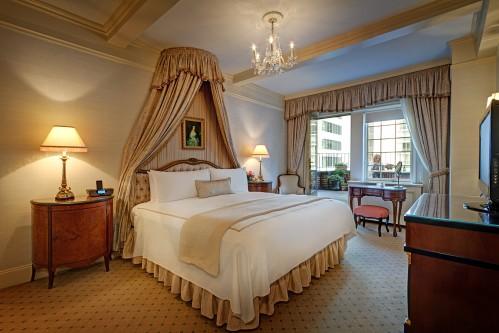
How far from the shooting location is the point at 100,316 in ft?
6.71

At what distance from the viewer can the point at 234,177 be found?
4176mm

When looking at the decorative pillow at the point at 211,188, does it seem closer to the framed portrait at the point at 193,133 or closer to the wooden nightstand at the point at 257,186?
the framed portrait at the point at 193,133

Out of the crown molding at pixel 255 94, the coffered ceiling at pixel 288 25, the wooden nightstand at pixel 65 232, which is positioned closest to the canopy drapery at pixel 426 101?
the coffered ceiling at pixel 288 25

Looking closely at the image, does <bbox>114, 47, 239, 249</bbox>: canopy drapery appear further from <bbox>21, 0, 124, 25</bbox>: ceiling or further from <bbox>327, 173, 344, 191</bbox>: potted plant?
<bbox>327, 173, 344, 191</bbox>: potted plant

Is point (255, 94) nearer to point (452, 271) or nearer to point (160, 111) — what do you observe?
point (160, 111)

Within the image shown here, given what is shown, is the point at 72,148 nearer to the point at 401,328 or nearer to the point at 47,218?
the point at 47,218

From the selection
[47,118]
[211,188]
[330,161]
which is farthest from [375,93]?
[47,118]

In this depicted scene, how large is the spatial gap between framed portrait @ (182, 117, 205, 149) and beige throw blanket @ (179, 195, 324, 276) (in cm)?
195

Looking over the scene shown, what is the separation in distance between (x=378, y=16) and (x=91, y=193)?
12.9ft

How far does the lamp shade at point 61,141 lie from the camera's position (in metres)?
2.51

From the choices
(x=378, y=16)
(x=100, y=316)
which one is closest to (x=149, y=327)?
(x=100, y=316)

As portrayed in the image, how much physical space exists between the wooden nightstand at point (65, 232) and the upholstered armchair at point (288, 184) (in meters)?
4.10

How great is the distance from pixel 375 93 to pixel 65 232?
532 centimetres

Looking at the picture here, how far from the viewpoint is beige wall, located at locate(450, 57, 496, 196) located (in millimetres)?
3385
